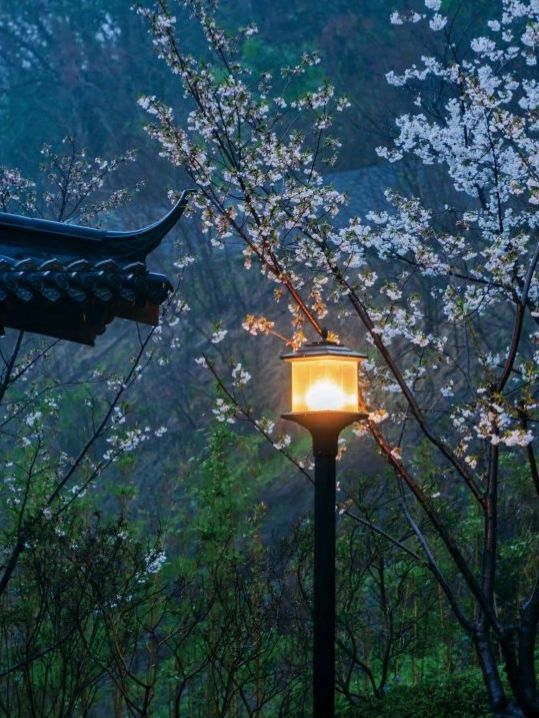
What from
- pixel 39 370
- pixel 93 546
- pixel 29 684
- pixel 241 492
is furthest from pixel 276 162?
pixel 39 370

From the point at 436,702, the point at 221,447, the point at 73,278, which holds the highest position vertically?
the point at 221,447

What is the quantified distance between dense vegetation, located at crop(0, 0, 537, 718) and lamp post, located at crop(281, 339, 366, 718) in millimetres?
933

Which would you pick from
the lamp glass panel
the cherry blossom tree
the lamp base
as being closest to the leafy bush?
the cherry blossom tree

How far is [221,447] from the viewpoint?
11.4m

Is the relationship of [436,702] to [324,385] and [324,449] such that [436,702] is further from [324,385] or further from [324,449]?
[324,385]

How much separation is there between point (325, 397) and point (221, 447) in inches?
264

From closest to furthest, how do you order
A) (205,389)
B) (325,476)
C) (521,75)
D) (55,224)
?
(55,224) < (325,476) < (521,75) < (205,389)

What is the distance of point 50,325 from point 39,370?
59.6ft

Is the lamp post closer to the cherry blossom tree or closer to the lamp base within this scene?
the lamp base

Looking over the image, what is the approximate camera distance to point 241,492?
15000 millimetres

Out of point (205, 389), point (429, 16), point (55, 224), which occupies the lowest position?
point (55, 224)

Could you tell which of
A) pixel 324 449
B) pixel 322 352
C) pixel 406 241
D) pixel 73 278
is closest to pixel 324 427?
pixel 324 449

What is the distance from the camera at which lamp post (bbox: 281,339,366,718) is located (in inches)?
185

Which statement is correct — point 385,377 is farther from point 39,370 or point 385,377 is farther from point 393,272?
point 39,370
